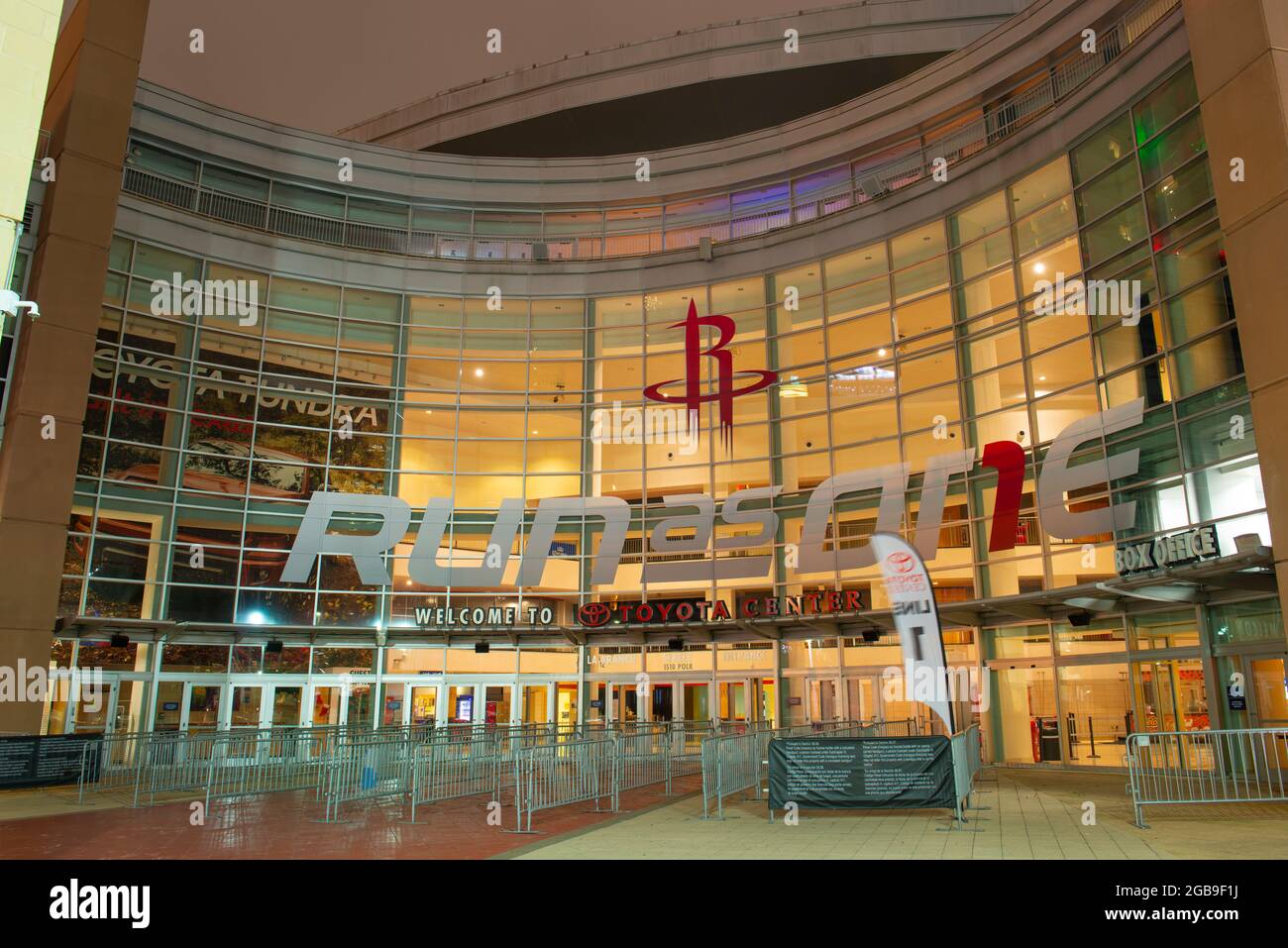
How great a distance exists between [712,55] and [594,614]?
22.3 m

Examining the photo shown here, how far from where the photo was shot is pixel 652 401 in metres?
29.8

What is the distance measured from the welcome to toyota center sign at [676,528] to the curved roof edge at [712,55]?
16.0 metres

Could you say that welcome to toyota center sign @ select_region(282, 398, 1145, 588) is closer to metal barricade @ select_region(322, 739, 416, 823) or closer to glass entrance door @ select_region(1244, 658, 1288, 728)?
glass entrance door @ select_region(1244, 658, 1288, 728)

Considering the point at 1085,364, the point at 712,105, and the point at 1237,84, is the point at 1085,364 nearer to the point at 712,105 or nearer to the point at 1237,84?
the point at 1237,84

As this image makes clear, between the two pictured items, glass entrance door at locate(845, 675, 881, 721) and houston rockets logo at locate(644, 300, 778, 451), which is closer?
glass entrance door at locate(845, 675, 881, 721)

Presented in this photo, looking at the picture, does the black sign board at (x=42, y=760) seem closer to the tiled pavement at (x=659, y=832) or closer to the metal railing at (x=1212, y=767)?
the tiled pavement at (x=659, y=832)

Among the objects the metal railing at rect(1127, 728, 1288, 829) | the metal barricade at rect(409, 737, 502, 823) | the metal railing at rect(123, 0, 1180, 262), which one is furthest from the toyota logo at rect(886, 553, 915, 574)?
the metal railing at rect(123, 0, 1180, 262)

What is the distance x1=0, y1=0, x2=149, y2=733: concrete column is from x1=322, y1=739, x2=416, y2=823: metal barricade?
28.0 feet

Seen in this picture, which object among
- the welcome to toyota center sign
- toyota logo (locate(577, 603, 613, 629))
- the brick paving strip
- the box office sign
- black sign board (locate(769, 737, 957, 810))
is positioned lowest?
the brick paving strip

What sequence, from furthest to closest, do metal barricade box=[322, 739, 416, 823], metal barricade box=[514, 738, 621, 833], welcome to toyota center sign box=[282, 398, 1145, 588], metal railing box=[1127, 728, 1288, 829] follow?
welcome to toyota center sign box=[282, 398, 1145, 588] < metal barricade box=[322, 739, 416, 823] < metal barricade box=[514, 738, 621, 833] < metal railing box=[1127, 728, 1288, 829]

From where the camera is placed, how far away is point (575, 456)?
30219 mm

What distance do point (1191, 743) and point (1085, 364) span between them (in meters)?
8.94

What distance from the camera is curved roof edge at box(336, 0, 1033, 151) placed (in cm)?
3353

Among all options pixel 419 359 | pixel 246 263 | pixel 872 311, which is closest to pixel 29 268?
pixel 246 263
